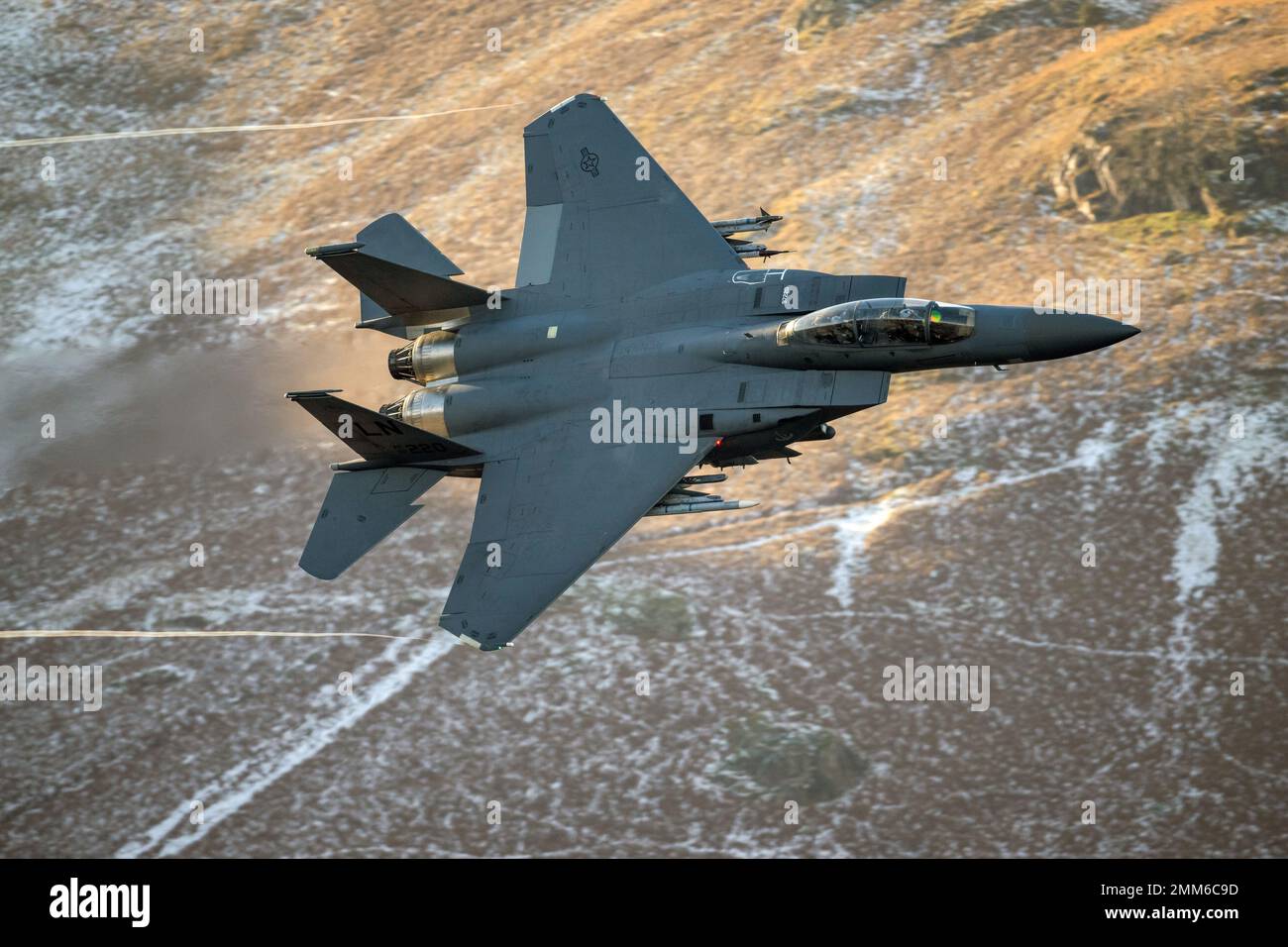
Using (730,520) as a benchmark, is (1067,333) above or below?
above

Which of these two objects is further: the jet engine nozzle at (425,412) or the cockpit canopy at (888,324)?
the jet engine nozzle at (425,412)

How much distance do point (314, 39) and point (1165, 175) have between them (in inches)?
1574

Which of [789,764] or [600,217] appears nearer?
[600,217]

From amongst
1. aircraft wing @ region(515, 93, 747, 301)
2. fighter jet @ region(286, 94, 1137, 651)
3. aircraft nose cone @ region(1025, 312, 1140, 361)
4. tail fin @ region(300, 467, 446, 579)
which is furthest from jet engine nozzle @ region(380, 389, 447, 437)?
aircraft nose cone @ region(1025, 312, 1140, 361)

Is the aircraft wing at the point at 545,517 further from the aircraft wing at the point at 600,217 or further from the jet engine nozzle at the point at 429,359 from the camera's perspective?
the aircraft wing at the point at 600,217

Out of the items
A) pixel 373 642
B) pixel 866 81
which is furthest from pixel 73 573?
pixel 866 81

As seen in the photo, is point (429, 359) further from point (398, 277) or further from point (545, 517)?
point (545, 517)

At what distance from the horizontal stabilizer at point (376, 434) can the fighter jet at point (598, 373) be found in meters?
0.06

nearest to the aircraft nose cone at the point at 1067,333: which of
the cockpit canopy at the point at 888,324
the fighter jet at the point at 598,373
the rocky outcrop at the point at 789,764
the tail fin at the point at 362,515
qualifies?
the fighter jet at the point at 598,373

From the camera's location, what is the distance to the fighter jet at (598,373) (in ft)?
103

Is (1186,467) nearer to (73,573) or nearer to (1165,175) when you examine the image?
(1165,175)

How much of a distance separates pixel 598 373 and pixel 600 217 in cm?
468

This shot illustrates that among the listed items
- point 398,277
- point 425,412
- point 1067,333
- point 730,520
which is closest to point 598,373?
point 425,412

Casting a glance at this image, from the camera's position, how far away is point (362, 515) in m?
33.5
